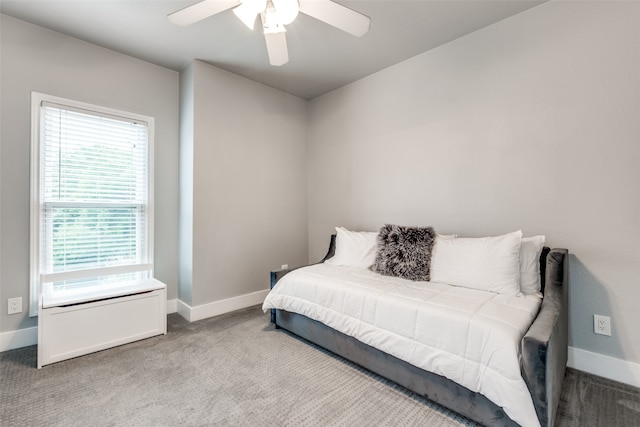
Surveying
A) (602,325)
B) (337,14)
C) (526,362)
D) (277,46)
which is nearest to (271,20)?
(277,46)

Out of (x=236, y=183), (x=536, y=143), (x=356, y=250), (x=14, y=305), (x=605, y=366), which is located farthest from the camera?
(x=236, y=183)

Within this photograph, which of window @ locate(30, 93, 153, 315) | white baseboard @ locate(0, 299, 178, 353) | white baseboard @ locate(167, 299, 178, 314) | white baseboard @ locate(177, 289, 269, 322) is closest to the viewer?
white baseboard @ locate(0, 299, 178, 353)

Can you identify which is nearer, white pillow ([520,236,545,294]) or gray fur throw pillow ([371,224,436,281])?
white pillow ([520,236,545,294])

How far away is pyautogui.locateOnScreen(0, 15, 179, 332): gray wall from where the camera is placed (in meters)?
2.34

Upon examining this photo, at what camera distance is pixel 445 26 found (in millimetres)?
2455

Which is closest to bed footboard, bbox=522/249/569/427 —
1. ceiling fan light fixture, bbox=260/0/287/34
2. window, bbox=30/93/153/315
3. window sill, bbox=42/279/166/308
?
ceiling fan light fixture, bbox=260/0/287/34

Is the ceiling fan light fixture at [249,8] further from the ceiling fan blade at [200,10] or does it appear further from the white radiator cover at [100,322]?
the white radiator cover at [100,322]

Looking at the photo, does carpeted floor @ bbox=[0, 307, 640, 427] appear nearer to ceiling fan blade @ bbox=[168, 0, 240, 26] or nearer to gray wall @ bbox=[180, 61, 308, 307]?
gray wall @ bbox=[180, 61, 308, 307]

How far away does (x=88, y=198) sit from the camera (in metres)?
2.70

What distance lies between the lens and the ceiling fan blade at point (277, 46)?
182 cm

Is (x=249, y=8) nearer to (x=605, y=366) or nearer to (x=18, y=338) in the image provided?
(x=18, y=338)

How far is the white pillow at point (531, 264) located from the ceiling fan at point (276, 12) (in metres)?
1.83

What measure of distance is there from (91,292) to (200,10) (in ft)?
7.51

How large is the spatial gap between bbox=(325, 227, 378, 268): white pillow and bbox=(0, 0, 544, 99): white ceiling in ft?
5.87
